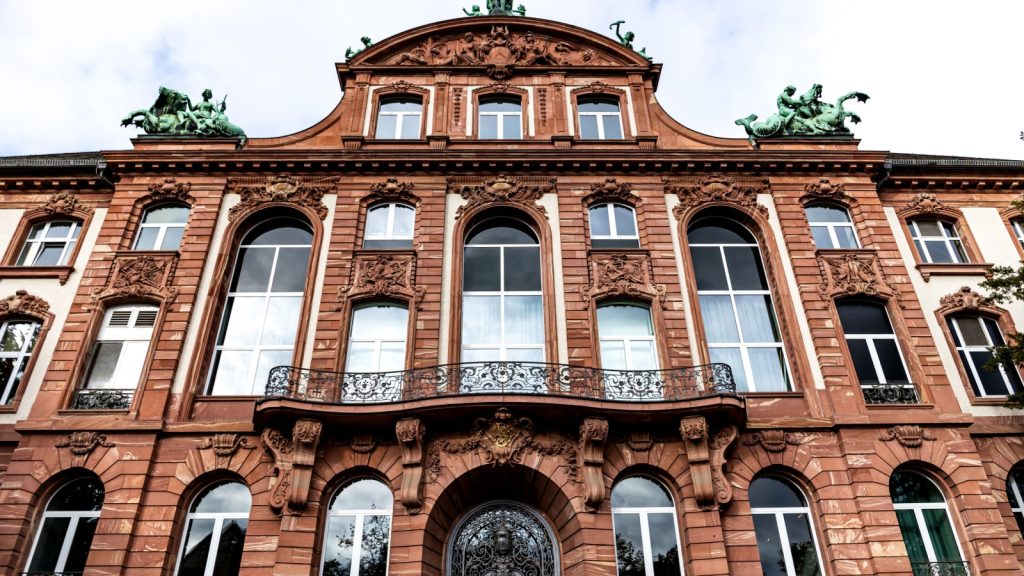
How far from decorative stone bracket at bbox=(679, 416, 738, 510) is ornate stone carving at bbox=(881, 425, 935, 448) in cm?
336

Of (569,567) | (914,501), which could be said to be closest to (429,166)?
(569,567)

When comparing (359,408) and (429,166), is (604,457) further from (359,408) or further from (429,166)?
(429,166)

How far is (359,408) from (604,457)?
4.90m

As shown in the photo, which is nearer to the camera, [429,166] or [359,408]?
[359,408]

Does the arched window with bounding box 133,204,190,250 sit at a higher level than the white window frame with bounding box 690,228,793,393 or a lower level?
higher

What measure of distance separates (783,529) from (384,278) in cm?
1010

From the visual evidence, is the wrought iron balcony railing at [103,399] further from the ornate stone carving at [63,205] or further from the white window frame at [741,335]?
the white window frame at [741,335]

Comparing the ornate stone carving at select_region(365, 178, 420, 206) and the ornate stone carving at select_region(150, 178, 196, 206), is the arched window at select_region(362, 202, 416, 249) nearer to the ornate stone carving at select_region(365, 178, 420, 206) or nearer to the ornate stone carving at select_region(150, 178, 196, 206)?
the ornate stone carving at select_region(365, 178, 420, 206)

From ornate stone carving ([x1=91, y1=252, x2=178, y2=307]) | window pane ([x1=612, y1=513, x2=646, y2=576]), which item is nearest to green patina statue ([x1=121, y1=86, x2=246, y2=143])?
ornate stone carving ([x1=91, y1=252, x2=178, y2=307])

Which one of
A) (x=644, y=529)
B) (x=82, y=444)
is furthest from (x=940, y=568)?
(x=82, y=444)

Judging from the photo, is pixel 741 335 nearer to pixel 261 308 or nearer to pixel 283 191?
pixel 261 308

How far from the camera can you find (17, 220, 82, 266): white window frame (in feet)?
58.4

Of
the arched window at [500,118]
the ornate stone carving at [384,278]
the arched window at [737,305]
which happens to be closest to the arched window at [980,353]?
the arched window at [737,305]

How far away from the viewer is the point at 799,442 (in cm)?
1409
